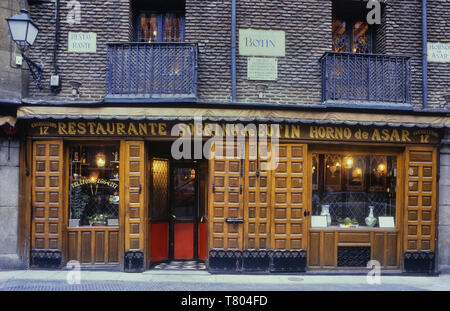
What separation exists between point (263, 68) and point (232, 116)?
66.9 inches

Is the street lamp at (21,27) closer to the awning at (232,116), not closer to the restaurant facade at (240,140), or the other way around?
the restaurant facade at (240,140)

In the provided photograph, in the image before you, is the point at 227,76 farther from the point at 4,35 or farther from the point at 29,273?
the point at 29,273

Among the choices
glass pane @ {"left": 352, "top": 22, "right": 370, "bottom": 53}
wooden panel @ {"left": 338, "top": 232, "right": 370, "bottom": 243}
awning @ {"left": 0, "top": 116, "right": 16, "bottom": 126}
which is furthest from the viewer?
glass pane @ {"left": 352, "top": 22, "right": 370, "bottom": 53}

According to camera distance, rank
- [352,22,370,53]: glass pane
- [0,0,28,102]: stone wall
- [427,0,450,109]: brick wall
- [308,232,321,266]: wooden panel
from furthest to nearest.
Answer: [352,22,370,53]: glass pane → [427,0,450,109]: brick wall → [308,232,321,266]: wooden panel → [0,0,28,102]: stone wall

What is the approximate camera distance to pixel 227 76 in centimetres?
902

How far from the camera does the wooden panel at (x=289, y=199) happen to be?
8539 mm

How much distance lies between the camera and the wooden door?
27.8 ft

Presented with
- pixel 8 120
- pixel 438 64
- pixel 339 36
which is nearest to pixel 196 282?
pixel 8 120

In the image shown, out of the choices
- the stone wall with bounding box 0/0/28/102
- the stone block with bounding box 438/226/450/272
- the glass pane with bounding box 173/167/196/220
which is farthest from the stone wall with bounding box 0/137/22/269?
the stone block with bounding box 438/226/450/272

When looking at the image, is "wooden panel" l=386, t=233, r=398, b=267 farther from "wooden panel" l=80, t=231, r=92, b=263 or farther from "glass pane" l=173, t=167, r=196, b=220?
"wooden panel" l=80, t=231, r=92, b=263

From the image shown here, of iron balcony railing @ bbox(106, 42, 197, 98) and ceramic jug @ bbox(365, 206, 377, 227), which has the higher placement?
iron balcony railing @ bbox(106, 42, 197, 98)

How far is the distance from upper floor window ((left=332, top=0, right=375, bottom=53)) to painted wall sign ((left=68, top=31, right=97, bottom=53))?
676 cm

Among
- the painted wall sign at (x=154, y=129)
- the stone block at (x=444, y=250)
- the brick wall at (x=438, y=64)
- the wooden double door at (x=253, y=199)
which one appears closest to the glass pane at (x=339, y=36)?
the brick wall at (x=438, y=64)
